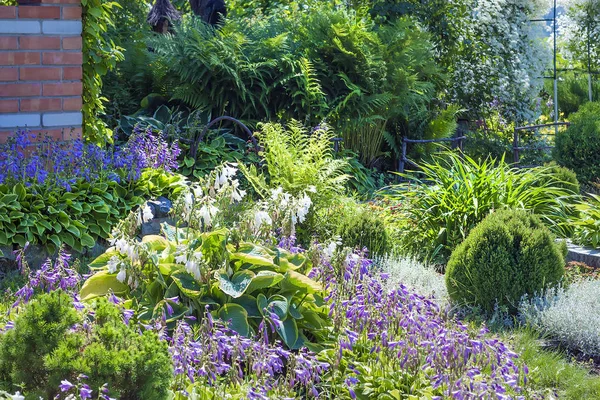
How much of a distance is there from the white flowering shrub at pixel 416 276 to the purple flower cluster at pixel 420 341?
1192 mm

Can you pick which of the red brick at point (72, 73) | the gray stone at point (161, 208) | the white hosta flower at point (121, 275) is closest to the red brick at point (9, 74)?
the red brick at point (72, 73)

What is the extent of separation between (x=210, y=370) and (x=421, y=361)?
1.01 m

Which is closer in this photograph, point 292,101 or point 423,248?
point 423,248

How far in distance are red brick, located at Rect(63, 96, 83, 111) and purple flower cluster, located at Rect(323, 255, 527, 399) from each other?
3158 millimetres

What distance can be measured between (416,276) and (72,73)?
3.16 metres

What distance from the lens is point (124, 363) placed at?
2.58 m

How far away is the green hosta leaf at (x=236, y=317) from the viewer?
11.5 feet

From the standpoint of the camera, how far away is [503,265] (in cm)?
493

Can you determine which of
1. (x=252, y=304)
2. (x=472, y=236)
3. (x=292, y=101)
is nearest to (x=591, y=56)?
(x=292, y=101)

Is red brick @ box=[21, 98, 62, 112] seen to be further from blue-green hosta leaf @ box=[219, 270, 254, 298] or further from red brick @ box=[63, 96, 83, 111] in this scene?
blue-green hosta leaf @ box=[219, 270, 254, 298]

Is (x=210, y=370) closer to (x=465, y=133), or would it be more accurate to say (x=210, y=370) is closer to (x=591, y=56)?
(x=465, y=133)

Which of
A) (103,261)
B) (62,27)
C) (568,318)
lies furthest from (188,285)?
(62,27)

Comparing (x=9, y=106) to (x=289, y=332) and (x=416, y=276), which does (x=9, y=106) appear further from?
(x=289, y=332)

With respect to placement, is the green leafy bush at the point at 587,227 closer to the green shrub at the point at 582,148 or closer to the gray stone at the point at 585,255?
the gray stone at the point at 585,255
